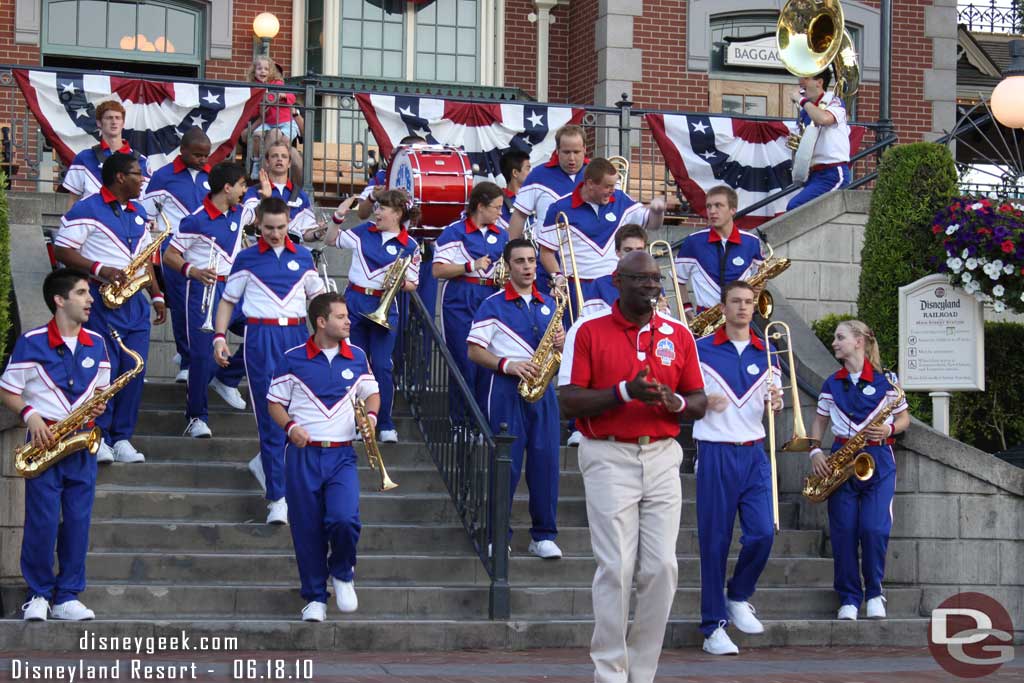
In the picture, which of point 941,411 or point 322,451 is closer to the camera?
point 322,451

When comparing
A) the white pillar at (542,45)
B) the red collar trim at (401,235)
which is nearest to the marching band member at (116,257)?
the red collar trim at (401,235)

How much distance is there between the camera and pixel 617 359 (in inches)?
315

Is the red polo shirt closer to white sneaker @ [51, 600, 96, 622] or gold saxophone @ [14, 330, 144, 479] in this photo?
gold saxophone @ [14, 330, 144, 479]

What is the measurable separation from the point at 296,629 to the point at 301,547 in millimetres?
500

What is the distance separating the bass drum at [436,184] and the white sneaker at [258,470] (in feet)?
10.9

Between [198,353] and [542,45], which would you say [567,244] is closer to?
[198,353]

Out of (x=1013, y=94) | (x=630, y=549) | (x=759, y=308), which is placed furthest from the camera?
(x=1013, y=94)

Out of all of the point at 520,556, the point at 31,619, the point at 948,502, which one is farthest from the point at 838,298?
the point at 31,619

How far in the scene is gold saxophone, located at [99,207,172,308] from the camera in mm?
11297

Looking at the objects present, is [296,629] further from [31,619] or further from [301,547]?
[31,619]

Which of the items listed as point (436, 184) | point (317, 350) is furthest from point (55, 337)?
point (436, 184)

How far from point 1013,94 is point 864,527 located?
232 inches

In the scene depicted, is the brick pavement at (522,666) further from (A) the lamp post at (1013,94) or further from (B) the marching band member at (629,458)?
(A) the lamp post at (1013,94)
